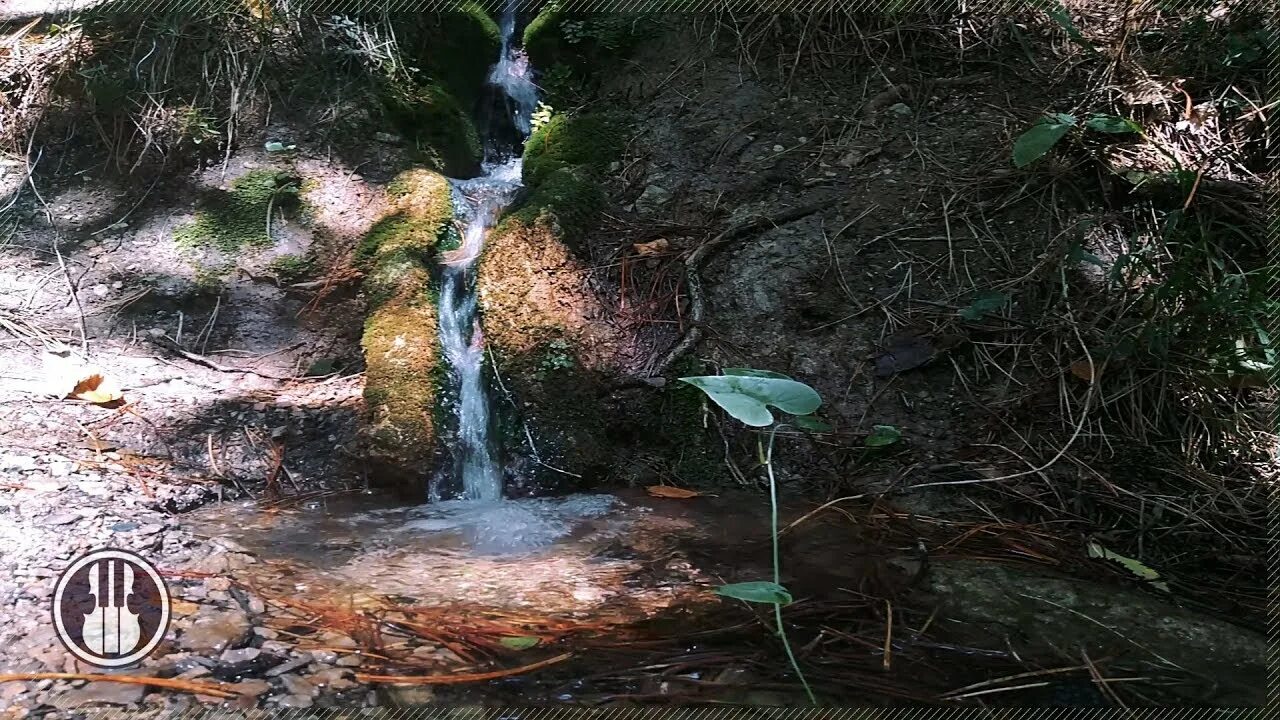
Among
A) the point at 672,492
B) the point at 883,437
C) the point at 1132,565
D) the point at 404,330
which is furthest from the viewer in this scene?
the point at 404,330

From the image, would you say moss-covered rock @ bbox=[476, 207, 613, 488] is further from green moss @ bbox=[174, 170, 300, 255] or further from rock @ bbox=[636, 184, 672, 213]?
green moss @ bbox=[174, 170, 300, 255]

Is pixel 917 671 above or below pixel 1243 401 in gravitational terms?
below

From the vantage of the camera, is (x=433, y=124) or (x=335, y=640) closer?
(x=335, y=640)

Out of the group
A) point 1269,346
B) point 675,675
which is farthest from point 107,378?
point 1269,346

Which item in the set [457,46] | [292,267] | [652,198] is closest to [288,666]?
[292,267]

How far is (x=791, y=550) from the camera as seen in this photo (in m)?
1.88

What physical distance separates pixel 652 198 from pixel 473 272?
95 centimetres

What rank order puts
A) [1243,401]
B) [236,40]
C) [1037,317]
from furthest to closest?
[236,40], [1037,317], [1243,401]

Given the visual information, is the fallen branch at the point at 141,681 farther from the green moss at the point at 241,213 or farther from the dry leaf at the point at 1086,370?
the green moss at the point at 241,213

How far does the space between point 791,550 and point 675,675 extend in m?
0.66

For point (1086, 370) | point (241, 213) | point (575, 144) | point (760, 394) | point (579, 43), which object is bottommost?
point (1086, 370)

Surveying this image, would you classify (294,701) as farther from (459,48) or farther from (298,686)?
(459,48)

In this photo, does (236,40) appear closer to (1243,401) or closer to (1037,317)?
(1037,317)

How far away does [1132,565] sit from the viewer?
1.81 m
